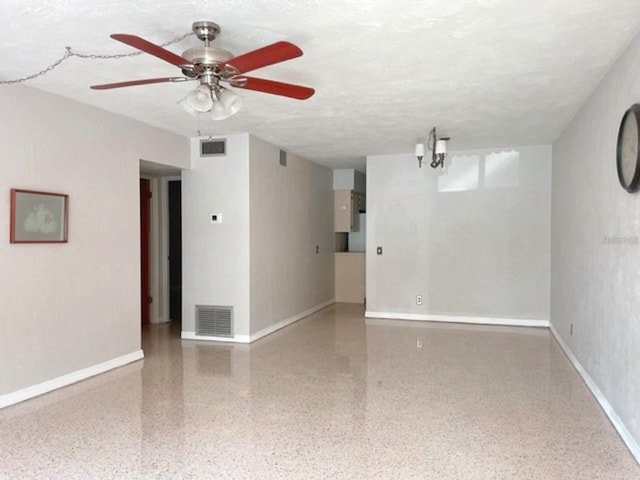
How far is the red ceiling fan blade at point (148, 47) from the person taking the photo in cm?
199

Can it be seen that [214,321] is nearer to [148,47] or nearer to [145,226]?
[145,226]

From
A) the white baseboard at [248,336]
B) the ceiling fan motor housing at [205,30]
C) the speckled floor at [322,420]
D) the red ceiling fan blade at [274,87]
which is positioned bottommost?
the speckled floor at [322,420]

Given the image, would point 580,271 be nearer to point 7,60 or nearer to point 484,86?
point 484,86

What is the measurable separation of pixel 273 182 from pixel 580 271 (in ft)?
11.9

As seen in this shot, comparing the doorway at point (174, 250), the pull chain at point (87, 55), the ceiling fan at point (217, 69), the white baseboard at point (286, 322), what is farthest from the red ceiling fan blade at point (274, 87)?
the doorway at point (174, 250)

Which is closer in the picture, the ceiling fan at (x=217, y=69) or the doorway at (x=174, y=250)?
the ceiling fan at (x=217, y=69)

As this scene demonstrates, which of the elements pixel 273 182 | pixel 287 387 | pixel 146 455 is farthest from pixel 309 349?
pixel 146 455

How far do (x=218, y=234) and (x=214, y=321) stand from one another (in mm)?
1046

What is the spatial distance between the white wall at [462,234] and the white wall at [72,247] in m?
3.47

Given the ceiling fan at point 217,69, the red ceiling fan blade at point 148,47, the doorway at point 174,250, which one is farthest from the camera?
the doorway at point 174,250

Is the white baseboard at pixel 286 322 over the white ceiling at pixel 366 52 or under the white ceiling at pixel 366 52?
under

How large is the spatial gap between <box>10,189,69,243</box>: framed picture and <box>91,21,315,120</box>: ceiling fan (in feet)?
4.67

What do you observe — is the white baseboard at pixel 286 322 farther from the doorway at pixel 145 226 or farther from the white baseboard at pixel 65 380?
the doorway at pixel 145 226

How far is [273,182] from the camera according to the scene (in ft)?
19.6
